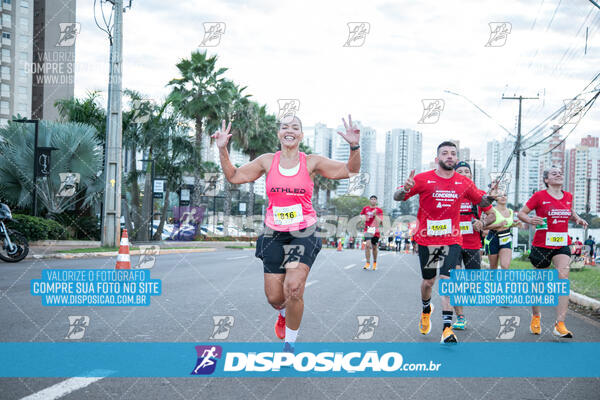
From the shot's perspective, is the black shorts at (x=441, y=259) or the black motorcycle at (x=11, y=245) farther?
the black motorcycle at (x=11, y=245)

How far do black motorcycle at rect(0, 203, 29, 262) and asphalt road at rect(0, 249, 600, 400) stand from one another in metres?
0.25

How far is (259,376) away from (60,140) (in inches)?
969

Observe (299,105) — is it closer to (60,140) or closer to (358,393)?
(358,393)

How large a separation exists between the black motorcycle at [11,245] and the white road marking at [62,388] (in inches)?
388

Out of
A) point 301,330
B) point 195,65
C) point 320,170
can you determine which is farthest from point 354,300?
point 195,65

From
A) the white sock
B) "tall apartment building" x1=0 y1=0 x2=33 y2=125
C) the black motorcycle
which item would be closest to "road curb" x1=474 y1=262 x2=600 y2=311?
the white sock

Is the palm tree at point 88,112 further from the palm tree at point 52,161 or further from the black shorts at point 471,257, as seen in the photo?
the black shorts at point 471,257

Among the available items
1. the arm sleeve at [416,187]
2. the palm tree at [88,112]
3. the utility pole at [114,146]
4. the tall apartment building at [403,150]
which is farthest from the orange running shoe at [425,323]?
the tall apartment building at [403,150]

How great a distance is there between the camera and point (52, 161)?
2670cm

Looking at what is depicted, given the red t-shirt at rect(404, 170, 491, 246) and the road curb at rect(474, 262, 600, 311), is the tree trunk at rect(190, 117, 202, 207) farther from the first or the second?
the red t-shirt at rect(404, 170, 491, 246)

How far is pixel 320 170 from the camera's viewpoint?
5344 mm

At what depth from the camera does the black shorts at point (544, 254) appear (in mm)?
6969

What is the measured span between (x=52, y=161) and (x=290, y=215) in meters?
24.5

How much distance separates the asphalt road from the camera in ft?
13.2
